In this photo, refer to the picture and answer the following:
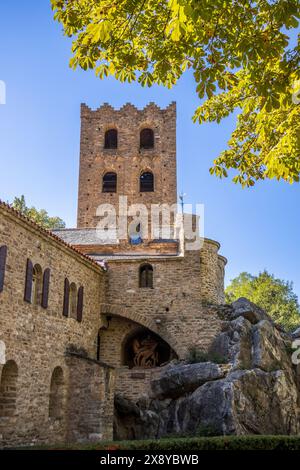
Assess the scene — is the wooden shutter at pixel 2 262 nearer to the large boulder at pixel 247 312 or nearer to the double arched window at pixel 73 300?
the double arched window at pixel 73 300

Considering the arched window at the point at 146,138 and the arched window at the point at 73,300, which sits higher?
the arched window at the point at 146,138

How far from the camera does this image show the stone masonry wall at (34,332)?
13.7 m

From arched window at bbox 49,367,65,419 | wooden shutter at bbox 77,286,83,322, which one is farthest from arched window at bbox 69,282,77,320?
arched window at bbox 49,367,65,419

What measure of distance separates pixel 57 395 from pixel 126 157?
22.0 m

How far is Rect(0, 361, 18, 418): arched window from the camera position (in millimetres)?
13435

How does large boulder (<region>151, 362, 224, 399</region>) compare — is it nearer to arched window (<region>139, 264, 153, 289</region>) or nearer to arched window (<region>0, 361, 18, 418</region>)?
arched window (<region>139, 264, 153, 289</region>)

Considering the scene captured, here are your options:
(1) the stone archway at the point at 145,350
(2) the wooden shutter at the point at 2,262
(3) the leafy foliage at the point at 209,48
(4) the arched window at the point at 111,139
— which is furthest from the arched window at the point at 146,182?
(3) the leafy foliage at the point at 209,48

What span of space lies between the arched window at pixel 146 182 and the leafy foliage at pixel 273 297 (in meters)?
14.0

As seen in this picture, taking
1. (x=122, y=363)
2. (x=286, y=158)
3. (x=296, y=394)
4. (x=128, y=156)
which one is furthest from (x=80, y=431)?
(x=128, y=156)

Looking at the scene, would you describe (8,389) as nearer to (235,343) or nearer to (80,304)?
(80,304)

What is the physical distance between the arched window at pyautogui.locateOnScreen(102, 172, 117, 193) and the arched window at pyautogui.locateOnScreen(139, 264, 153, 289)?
46.6 feet

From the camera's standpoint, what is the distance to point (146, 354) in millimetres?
20531

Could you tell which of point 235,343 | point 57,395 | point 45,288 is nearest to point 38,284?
point 45,288

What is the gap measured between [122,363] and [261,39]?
52.8 ft
